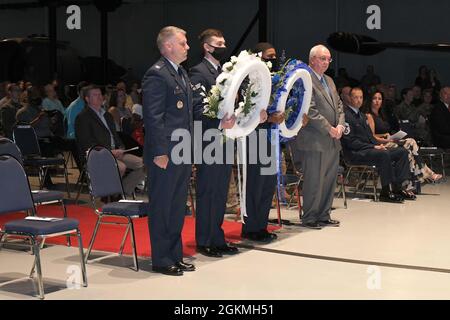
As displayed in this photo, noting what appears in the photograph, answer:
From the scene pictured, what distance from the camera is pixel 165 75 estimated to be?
5523 millimetres

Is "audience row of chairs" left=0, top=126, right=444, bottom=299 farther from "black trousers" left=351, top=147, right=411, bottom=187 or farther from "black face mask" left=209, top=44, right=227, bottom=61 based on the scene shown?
"black trousers" left=351, top=147, right=411, bottom=187

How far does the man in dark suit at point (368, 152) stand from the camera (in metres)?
9.24

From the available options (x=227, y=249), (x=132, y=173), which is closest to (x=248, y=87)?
(x=227, y=249)

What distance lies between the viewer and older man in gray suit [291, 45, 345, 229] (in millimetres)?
7570

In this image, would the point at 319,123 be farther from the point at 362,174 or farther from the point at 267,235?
the point at 362,174

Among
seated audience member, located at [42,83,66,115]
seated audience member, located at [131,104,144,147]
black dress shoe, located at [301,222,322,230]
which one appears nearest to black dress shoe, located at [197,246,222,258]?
black dress shoe, located at [301,222,322,230]

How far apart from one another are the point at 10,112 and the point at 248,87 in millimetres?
5345

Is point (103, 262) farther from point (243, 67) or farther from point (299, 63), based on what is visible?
point (299, 63)

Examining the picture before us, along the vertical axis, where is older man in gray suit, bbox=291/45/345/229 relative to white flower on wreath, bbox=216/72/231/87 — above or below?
below

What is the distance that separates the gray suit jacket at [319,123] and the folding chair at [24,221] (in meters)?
2.95

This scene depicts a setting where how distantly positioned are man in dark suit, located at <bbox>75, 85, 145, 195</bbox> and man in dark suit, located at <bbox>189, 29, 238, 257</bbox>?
201 cm

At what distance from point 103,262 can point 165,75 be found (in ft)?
5.06

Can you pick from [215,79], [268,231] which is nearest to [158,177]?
[215,79]

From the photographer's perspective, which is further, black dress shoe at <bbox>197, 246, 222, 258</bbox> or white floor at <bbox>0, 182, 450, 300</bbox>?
black dress shoe at <bbox>197, 246, 222, 258</bbox>
